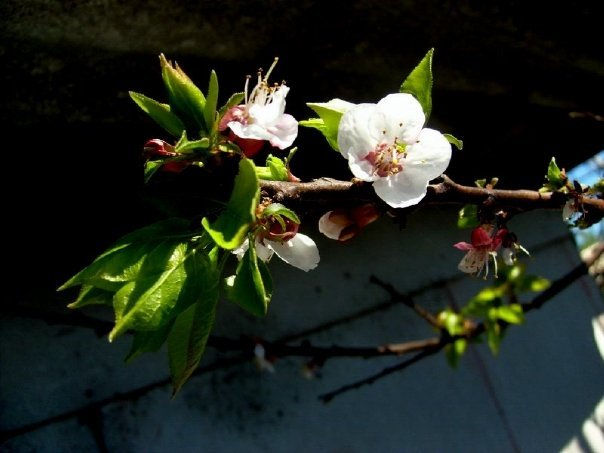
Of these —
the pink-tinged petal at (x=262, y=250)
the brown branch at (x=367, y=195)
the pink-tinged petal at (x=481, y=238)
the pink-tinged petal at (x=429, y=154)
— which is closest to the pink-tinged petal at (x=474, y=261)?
the pink-tinged petal at (x=481, y=238)

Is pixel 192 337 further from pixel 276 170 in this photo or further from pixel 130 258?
pixel 276 170

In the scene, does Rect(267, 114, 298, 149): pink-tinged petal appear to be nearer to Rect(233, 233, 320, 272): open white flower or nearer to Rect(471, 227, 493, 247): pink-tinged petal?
Rect(233, 233, 320, 272): open white flower

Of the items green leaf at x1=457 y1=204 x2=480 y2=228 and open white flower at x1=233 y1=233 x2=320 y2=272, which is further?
green leaf at x1=457 y1=204 x2=480 y2=228

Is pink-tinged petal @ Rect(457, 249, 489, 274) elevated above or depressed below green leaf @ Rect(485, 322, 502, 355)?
above

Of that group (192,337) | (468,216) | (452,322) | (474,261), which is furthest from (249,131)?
(452,322)

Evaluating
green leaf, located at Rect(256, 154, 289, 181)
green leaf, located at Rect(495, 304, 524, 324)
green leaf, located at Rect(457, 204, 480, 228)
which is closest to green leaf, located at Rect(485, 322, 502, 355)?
green leaf, located at Rect(495, 304, 524, 324)
